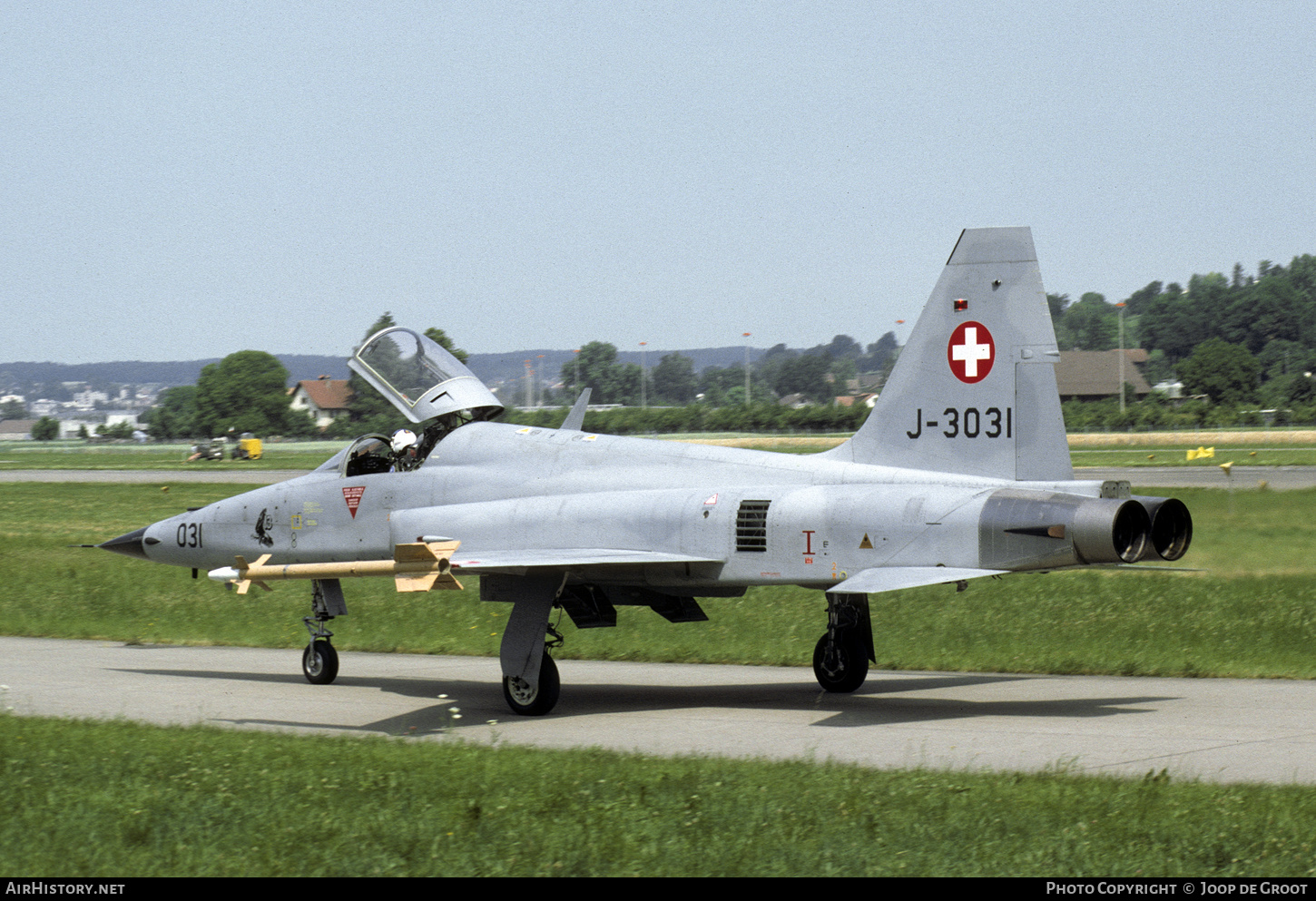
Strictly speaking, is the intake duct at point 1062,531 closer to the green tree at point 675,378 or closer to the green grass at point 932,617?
the green grass at point 932,617

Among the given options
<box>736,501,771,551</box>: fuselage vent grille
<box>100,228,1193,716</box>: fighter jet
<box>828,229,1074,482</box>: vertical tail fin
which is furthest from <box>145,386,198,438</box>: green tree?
<box>828,229,1074,482</box>: vertical tail fin

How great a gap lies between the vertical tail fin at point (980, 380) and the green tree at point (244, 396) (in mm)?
89011

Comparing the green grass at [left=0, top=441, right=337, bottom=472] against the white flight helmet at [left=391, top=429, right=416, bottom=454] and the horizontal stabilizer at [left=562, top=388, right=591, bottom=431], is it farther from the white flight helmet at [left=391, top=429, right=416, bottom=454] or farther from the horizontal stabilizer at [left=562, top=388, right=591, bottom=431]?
the white flight helmet at [left=391, top=429, right=416, bottom=454]

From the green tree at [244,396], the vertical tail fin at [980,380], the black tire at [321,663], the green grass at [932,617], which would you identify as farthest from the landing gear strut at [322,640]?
the green tree at [244,396]

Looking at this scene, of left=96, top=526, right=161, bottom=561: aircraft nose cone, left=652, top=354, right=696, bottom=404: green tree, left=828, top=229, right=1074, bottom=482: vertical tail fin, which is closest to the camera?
left=828, top=229, right=1074, bottom=482: vertical tail fin

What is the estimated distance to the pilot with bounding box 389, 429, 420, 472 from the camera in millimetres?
14252

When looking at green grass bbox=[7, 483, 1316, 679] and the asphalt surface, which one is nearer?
the asphalt surface

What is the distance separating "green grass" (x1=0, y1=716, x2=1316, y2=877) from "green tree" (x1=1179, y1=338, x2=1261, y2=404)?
329 feet

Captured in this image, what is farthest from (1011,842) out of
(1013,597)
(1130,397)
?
(1130,397)

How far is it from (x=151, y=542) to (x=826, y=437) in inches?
1555

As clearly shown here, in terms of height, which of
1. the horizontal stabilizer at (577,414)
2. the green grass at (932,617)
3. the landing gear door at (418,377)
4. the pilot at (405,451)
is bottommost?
the green grass at (932,617)

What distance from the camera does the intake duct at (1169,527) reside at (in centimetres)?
1077

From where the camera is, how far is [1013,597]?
17906mm
